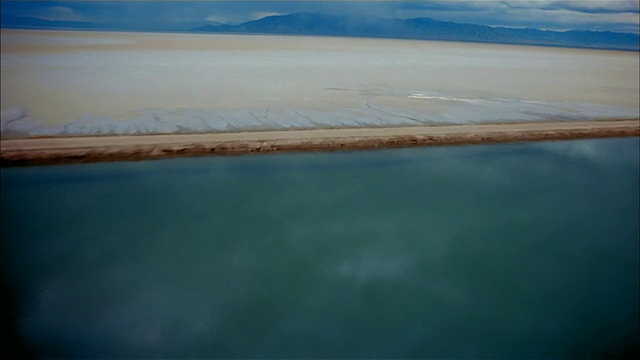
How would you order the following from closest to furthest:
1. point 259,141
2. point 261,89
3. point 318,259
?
point 318,259 → point 259,141 → point 261,89

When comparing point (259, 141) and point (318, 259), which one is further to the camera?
point (259, 141)

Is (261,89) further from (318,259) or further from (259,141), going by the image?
(318,259)

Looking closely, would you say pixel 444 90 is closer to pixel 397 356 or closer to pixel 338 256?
pixel 338 256

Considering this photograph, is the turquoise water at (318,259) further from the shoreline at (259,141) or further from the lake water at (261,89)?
the lake water at (261,89)

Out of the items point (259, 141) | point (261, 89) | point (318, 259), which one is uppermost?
point (261, 89)

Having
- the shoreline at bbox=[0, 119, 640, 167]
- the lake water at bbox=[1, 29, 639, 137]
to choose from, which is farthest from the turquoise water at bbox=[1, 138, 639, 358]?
the lake water at bbox=[1, 29, 639, 137]

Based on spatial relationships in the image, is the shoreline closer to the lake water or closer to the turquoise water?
the turquoise water

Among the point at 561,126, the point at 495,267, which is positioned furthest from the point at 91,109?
the point at 561,126

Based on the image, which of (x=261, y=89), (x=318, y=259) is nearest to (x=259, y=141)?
(x=318, y=259)
